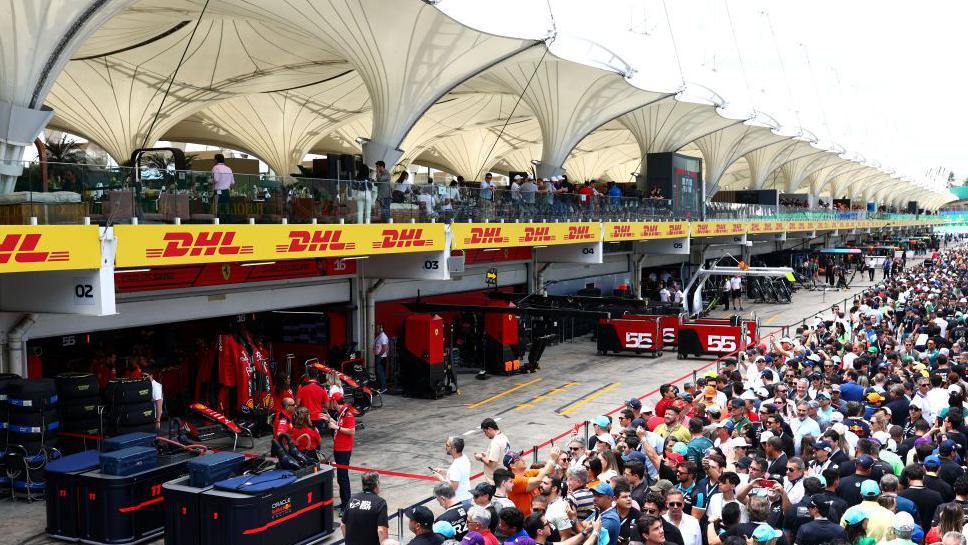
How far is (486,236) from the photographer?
2205cm

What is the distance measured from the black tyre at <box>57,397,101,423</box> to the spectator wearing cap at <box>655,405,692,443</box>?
8.62 m

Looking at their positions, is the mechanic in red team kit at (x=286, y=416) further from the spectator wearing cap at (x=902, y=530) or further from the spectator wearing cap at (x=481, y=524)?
the spectator wearing cap at (x=902, y=530)

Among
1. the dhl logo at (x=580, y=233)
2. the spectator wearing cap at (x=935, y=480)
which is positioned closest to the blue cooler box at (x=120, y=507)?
the spectator wearing cap at (x=935, y=480)

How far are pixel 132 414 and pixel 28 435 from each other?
5.29 ft

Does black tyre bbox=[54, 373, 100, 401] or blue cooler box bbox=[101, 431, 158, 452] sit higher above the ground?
black tyre bbox=[54, 373, 100, 401]

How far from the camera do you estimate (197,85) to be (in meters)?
36.7

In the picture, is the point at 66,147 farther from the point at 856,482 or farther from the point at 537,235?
the point at 856,482

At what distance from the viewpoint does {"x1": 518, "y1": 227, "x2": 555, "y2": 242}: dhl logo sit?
23.9 m

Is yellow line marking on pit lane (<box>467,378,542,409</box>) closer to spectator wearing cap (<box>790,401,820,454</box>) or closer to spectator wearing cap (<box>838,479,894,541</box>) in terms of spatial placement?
spectator wearing cap (<box>790,401,820,454</box>)

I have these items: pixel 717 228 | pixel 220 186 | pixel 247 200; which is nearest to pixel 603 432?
pixel 220 186

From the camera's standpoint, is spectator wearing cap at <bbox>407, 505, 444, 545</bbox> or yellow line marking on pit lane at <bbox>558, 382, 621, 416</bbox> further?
yellow line marking on pit lane at <bbox>558, 382, 621, 416</bbox>

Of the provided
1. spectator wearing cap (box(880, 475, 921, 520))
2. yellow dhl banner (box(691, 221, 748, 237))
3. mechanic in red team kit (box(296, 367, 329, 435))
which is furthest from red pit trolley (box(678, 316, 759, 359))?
spectator wearing cap (box(880, 475, 921, 520))

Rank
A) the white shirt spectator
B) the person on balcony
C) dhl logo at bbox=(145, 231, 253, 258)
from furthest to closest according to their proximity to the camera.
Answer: the person on balcony < dhl logo at bbox=(145, 231, 253, 258) < the white shirt spectator

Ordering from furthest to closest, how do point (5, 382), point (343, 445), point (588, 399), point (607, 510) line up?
point (588, 399) → point (5, 382) → point (343, 445) → point (607, 510)
